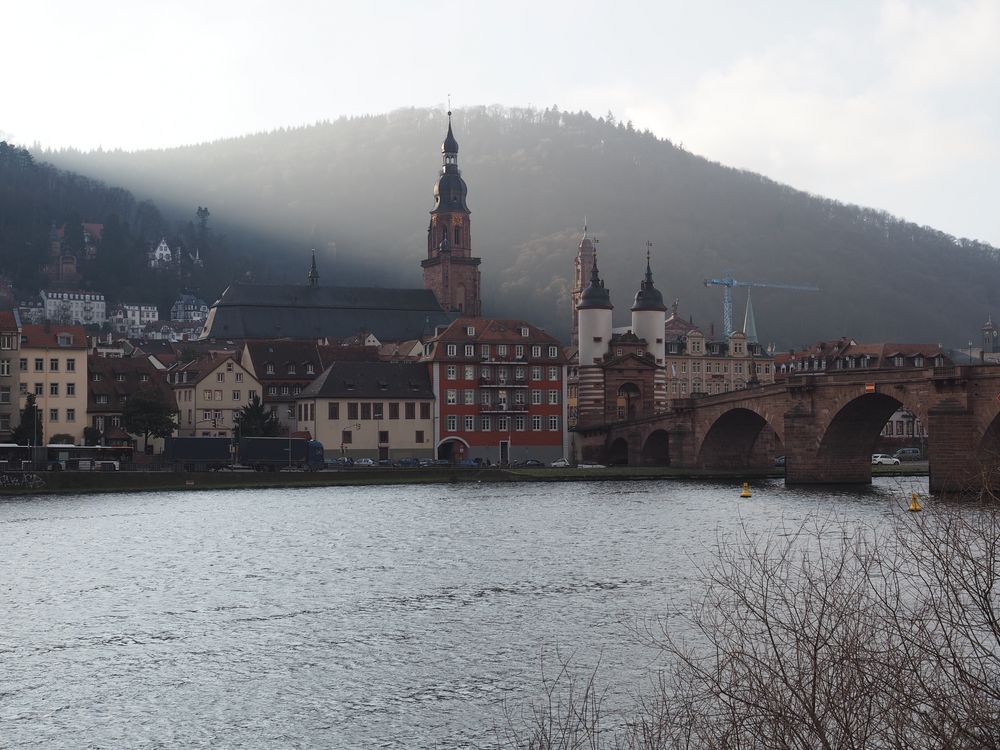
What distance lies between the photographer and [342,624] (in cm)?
4228

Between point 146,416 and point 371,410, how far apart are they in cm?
2063

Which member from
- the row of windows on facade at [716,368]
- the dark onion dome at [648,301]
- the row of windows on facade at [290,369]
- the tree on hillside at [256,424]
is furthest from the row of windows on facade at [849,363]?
the tree on hillside at [256,424]

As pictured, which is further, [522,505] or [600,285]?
[600,285]

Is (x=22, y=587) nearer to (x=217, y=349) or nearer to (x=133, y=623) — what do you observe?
(x=133, y=623)

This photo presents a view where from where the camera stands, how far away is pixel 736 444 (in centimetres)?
12262

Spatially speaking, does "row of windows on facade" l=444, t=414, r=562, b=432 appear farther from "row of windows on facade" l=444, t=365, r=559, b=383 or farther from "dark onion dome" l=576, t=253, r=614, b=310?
"dark onion dome" l=576, t=253, r=614, b=310

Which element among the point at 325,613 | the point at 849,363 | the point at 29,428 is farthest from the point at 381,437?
the point at 325,613

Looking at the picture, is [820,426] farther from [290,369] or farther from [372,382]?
[290,369]

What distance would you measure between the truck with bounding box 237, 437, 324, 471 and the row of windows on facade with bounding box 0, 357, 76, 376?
21.9 metres

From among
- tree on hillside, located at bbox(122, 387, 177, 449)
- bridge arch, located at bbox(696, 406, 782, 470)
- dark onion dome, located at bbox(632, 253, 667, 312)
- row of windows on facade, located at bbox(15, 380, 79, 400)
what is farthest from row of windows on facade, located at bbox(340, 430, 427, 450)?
dark onion dome, located at bbox(632, 253, 667, 312)

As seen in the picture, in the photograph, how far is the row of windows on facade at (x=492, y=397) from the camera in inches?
5251

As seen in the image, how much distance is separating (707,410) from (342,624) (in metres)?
79.6

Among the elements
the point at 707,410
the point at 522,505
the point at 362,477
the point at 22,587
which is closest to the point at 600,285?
the point at 707,410

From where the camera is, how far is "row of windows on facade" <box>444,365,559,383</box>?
439 feet
